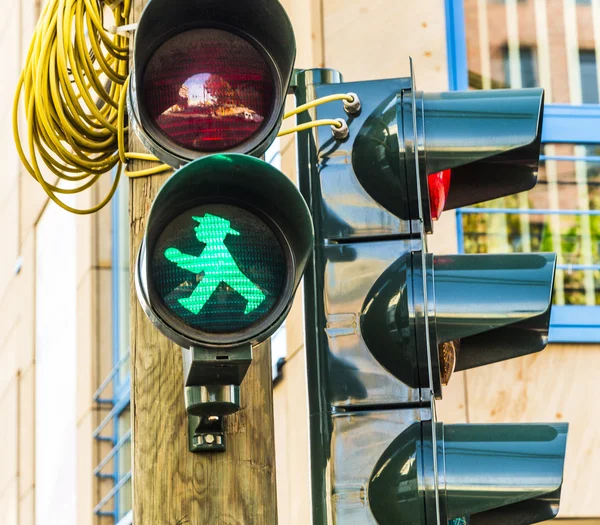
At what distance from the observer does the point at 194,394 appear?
Answer: 132 inches

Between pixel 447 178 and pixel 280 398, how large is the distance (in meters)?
3.73

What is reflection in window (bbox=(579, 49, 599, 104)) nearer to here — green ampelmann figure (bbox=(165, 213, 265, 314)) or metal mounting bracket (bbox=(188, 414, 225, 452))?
metal mounting bracket (bbox=(188, 414, 225, 452))

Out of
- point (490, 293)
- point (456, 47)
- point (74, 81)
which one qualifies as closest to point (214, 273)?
point (490, 293)

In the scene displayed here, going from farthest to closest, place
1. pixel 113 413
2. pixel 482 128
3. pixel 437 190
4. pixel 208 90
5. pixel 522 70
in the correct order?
pixel 113 413, pixel 522 70, pixel 437 190, pixel 482 128, pixel 208 90

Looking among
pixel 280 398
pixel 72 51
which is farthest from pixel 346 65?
pixel 72 51

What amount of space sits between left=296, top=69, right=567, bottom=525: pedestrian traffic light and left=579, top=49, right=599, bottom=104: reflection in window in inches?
173

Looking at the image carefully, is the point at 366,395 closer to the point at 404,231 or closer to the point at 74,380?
the point at 404,231

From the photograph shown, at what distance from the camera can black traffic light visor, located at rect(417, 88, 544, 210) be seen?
3.60 metres

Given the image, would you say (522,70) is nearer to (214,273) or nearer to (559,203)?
(559,203)

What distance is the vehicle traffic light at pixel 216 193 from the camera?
3.10m

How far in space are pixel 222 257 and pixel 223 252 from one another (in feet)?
0.04

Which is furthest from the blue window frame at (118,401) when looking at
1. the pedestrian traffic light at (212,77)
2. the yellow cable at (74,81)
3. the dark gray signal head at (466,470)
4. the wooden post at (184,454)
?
the pedestrian traffic light at (212,77)

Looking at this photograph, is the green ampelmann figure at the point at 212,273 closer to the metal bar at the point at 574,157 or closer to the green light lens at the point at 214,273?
the green light lens at the point at 214,273

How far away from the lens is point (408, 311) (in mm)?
3479
